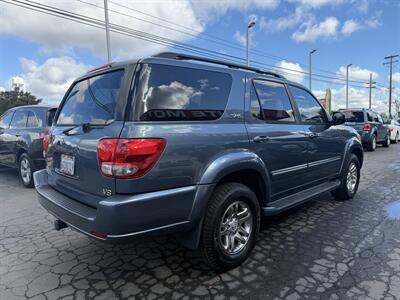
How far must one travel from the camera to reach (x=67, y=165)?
9.47 ft

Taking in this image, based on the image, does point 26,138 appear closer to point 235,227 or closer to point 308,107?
point 235,227

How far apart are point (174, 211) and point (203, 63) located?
1.45 m

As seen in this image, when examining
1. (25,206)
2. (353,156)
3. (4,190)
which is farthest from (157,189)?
(4,190)

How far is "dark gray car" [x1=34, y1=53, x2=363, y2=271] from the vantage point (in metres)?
2.33

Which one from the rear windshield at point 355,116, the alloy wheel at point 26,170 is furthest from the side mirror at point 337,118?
the rear windshield at point 355,116

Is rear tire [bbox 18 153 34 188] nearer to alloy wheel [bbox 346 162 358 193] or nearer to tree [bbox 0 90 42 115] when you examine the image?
alloy wheel [bbox 346 162 358 193]

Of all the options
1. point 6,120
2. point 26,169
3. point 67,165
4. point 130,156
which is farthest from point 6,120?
point 130,156

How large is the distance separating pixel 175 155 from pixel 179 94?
555mm

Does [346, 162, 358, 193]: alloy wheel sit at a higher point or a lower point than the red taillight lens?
lower

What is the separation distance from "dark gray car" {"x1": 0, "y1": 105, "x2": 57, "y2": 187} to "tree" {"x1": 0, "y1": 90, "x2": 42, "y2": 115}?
105 ft

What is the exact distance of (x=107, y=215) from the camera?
2.27m

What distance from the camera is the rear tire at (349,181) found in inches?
201

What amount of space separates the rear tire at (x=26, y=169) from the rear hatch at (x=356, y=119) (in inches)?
468

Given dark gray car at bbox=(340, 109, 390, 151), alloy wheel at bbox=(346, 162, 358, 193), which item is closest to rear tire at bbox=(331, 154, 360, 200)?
alloy wheel at bbox=(346, 162, 358, 193)
